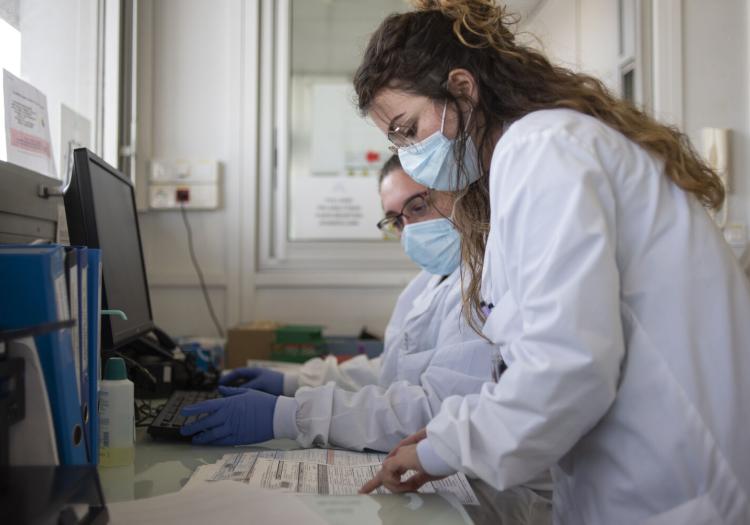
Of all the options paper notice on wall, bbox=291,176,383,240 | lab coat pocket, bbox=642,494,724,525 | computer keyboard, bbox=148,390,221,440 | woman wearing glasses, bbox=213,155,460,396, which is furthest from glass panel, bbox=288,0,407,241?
lab coat pocket, bbox=642,494,724,525

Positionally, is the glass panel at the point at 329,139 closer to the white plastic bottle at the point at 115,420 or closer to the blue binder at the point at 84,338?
the white plastic bottle at the point at 115,420

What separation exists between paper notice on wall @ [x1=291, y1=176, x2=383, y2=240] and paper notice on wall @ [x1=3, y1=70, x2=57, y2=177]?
1150mm

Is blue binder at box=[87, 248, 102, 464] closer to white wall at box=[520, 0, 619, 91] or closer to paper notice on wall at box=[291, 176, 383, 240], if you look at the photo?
paper notice on wall at box=[291, 176, 383, 240]

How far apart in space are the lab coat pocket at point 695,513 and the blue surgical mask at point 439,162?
1.90ft

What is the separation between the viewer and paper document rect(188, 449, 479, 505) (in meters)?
0.88

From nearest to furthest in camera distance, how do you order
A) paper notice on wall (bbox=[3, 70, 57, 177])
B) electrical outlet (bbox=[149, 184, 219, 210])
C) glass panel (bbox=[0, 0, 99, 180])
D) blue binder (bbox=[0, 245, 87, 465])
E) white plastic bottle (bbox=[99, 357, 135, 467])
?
blue binder (bbox=[0, 245, 87, 465]), white plastic bottle (bbox=[99, 357, 135, 467]), paper notice on wall (bbox=[3, 70, 57, 177]), glass panel (bbox=[0, 0, 99, 180]), electrical outlet (bbox=[149, 184, 219, 210])

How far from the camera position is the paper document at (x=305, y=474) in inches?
34.5

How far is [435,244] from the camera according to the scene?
1.58m

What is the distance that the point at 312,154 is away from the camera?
2.64m

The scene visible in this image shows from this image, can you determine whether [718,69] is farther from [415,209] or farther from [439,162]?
[439,162]

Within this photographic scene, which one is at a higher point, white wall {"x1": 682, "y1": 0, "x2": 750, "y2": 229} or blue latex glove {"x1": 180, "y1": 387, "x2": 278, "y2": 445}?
white wall {"x1": 682, "y1": 0, "x2": 750, "y2": 229}

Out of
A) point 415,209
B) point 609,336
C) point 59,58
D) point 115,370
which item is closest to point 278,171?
point 59,58

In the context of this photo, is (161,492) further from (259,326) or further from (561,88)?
(259,326)

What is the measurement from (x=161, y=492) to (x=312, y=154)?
6.34 ft
